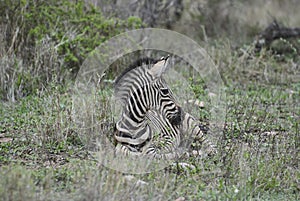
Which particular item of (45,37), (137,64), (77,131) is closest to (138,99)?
(137,64)

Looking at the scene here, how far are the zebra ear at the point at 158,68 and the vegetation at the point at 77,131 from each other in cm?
86

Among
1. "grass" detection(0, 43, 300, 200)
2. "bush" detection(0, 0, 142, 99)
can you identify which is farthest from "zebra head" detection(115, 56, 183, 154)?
"bush" detection(0, 0, 142, 99)

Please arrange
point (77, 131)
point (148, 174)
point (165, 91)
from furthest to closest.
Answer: point (77, 131), point (165, 91), point (148, 174)

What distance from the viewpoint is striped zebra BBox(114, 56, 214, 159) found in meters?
4.88

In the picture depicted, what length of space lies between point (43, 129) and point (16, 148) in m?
0.34

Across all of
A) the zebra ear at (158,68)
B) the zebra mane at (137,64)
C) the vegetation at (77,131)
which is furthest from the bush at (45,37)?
the zebra ear at (158,68)

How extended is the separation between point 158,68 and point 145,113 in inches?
18.6

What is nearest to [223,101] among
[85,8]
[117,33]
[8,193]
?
[117,33]

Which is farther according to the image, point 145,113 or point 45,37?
point 45,37

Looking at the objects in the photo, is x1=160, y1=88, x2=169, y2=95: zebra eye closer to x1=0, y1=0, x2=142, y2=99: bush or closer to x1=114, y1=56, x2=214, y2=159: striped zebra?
x1=114, y1=56, x2=214, y2=159: striped zebra

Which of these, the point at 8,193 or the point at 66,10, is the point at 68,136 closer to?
the point at 8,193

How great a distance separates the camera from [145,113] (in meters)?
5.00

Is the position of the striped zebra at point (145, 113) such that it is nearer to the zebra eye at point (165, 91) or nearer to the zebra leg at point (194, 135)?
the zebra eye at point (165, 91)

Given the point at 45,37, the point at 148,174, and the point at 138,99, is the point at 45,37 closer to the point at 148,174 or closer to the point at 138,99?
the point at 138,99
